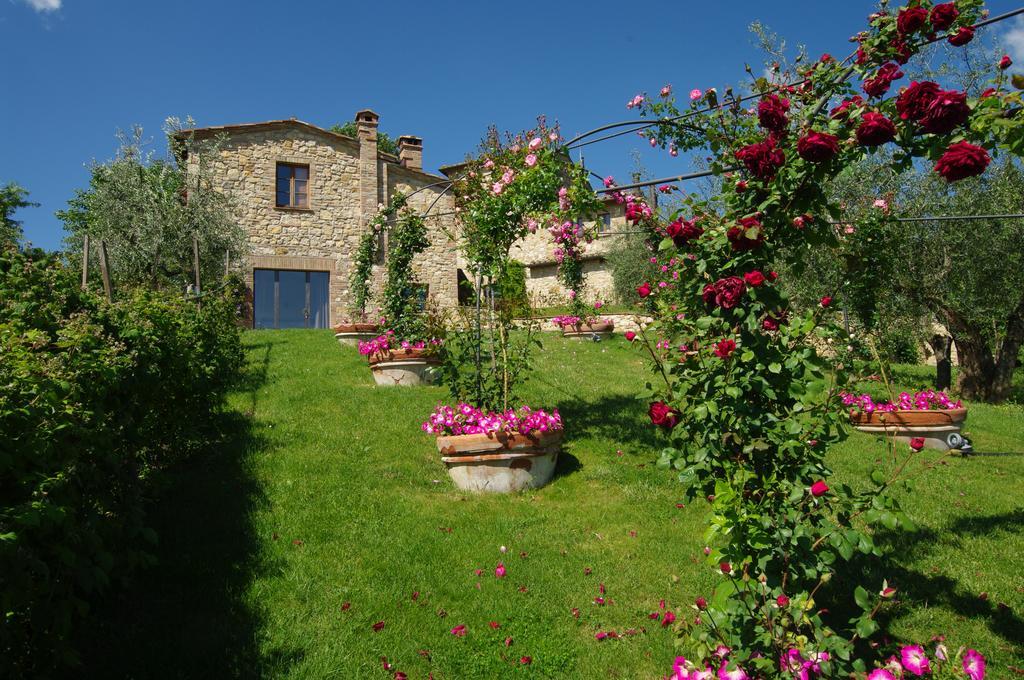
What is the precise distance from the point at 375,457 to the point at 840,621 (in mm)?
4115

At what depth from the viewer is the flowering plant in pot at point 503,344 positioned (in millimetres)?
5840

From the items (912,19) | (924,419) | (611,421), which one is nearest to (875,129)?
(912,19)

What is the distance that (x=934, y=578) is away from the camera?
175 inches

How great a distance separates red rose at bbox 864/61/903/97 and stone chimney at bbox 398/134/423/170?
21049mm

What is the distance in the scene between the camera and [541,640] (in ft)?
11.8

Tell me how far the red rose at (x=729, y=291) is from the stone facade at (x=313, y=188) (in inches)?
650

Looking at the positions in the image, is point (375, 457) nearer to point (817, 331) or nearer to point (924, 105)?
point (817, 331)

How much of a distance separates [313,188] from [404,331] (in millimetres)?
12213

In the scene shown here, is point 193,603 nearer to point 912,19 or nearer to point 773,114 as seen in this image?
point 773,114

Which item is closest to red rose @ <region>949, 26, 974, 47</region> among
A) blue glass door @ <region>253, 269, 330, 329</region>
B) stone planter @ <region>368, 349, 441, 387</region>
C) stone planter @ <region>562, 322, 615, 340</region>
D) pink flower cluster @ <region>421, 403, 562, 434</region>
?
pink flower cluster @ <region>421, 403, 562, 434</region>

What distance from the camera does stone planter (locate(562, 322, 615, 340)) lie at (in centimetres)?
1534

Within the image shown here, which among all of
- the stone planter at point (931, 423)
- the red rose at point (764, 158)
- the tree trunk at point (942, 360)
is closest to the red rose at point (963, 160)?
the red rose at point (764, 158)

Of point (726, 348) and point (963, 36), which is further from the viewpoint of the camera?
point (963, 36)

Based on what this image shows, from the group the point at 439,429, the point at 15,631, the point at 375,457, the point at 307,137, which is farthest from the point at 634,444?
the point at 307,137
